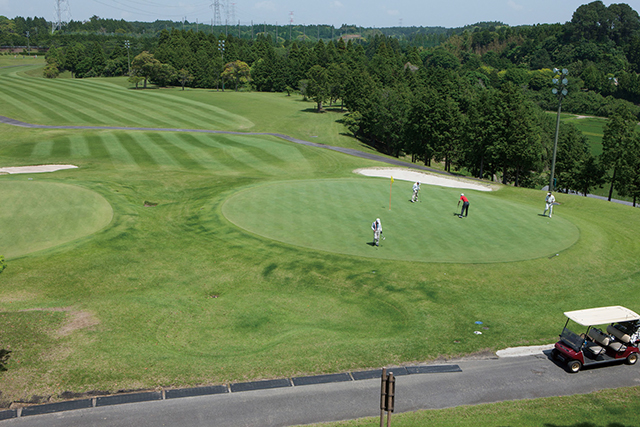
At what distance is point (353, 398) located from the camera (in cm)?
1583

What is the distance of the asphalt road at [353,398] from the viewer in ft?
47.5

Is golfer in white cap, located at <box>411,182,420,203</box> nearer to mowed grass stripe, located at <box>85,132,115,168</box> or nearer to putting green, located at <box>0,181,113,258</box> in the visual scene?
putting green, located at <box>0,181,113,258</box>

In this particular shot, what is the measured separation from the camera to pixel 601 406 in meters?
15.9

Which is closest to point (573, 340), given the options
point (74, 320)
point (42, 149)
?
point (74, 320)

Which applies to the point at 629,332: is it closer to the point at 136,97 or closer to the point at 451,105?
the point at 451,105

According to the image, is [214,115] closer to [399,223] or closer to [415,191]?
[415,191]

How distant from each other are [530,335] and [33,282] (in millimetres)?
23773

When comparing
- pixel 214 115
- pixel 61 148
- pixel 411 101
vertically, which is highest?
pixel 411 101

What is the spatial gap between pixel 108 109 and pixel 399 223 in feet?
253

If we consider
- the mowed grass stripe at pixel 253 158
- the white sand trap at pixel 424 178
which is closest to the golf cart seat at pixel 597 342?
the white sand trap at pixel 424 178

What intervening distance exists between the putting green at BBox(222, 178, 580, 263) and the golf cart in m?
8.77

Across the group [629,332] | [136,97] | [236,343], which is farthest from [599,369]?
[136,97]

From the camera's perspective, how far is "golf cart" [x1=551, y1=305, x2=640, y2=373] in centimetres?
1825

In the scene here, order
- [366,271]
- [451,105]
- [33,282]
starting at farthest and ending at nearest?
[451,105], [366,271], [33,282]
